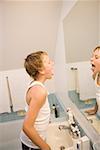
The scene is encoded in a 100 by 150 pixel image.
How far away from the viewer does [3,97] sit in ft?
8.54

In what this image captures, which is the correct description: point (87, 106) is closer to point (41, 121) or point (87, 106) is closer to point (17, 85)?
point (41, 121)

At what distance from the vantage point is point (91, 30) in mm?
1607

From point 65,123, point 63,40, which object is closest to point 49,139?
point 65,123

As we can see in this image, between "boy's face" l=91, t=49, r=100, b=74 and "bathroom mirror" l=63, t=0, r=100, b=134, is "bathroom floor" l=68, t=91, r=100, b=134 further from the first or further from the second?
"boy's face" l=91, t=49, r=100, b=74

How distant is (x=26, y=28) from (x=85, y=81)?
909 mm

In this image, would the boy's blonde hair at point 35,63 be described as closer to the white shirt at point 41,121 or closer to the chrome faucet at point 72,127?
the white shirt at point 41,121

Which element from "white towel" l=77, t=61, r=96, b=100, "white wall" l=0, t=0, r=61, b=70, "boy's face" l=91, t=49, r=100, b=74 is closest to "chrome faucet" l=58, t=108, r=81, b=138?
"white towel" l=77, t=61, r=96, b=100

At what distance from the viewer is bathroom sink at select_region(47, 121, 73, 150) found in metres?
1.70

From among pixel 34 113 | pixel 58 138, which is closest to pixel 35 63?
pixel 34 113

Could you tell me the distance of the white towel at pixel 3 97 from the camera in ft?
8.44

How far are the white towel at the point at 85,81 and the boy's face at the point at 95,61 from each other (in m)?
0.07

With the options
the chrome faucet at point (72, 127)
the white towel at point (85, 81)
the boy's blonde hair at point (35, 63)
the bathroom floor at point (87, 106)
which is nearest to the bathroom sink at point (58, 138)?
the chrome faucet at point (72, 127)

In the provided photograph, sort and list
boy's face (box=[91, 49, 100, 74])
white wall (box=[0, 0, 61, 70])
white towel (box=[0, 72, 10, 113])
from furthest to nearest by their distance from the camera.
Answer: white towel (box=[0, 72, 10, 113]), white wall (box=[0, 0, 61, 70]), boy's face (box=[91, 49, 100, 74])

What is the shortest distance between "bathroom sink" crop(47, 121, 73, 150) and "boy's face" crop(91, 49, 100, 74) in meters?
0.62
